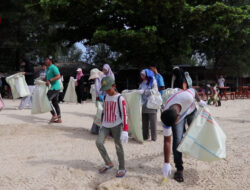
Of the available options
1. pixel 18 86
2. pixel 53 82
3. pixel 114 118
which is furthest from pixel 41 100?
pixel 114 118

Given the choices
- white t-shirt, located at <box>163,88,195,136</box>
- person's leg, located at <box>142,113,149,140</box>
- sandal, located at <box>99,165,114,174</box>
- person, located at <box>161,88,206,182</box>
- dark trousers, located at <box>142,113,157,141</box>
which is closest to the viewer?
person, located at <box>161,88,206,182</box>

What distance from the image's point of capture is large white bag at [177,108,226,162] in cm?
362

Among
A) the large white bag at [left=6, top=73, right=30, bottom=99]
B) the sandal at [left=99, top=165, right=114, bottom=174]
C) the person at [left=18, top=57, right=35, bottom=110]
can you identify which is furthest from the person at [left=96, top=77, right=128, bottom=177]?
the person at [left=18, top=57, right=35, bottom=110]

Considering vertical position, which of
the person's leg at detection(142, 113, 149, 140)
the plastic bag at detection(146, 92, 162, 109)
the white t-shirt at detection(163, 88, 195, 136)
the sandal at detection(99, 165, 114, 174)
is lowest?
the sandal at detection(99, 165, 114, 174)

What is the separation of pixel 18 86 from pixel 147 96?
5.83 meters

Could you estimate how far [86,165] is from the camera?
14.5 ft

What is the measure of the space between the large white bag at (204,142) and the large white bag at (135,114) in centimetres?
217

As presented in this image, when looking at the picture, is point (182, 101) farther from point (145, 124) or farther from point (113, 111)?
point (145, 124)

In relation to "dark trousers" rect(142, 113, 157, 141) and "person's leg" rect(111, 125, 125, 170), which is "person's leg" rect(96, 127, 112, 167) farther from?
"dark trousers" rect(142, 113, 157, 141)

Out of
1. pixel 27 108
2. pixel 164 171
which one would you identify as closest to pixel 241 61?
pixel 27 108

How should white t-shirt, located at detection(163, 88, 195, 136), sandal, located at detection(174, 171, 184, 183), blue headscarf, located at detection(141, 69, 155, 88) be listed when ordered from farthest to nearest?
blue headscarf, located at detection(141, 69, 155, 88) → sandal, located at detection(174, 171, 184, 183) → white t-shirt, located at detection(163, 88, 195, 136)

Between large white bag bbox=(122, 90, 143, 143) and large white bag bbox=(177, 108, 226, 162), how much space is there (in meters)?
2.17

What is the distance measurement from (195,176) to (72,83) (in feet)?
33.2

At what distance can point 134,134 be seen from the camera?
593cm
